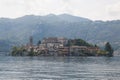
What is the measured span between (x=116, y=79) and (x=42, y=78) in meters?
16.2

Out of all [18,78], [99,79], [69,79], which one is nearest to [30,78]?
[18,78]

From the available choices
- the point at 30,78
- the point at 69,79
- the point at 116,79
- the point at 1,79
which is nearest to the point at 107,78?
the point at 116,79

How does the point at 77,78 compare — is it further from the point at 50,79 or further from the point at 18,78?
the point at 18,78

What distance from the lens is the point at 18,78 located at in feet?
301

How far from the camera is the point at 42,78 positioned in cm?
9225

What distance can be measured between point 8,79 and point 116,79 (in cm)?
2311

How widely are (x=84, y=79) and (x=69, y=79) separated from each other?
3.42 metres

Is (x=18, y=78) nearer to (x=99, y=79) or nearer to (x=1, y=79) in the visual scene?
(x=1, y=79)

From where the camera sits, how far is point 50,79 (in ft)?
294

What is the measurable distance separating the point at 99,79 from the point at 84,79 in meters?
3.35

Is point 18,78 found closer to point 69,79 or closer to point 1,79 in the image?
point 1,79

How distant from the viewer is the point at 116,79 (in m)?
89.6

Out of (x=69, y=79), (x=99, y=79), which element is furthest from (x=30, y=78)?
(x=99, y=79)

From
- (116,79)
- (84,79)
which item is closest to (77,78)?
(84,79)
